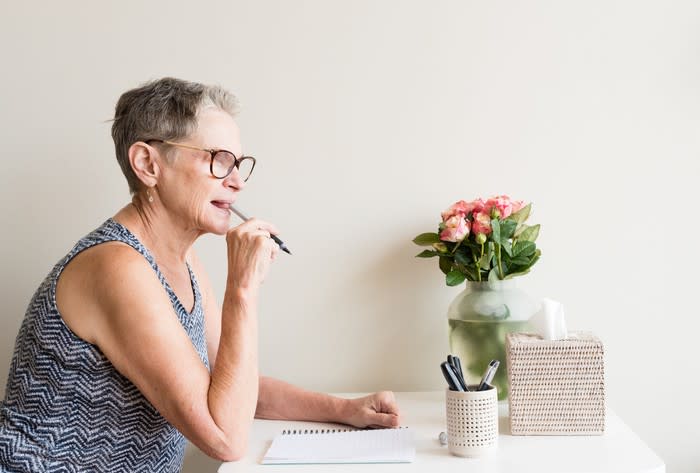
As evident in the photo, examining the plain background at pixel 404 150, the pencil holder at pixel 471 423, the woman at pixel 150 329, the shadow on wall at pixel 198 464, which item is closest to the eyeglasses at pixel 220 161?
the woman at pixel 150 329

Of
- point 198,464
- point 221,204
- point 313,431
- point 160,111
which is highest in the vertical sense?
point 160,111

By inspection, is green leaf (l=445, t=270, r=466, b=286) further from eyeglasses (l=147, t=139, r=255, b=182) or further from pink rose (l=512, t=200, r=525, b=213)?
eyeglasses (l=147, t=139, r=255, b=182)

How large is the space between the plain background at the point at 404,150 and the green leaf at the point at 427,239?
0.28 feet

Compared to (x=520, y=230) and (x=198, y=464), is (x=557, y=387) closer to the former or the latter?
(x=520, y=230)

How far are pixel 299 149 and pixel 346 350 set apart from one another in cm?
50

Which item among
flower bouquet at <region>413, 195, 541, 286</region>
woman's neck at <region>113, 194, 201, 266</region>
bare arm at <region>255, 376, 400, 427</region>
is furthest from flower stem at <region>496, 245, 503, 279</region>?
woman's neck at <region>113, 194, 201, 266</region>

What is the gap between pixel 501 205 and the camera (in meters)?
1.59

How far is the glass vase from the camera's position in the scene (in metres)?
1.56

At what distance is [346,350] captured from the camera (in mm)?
1824

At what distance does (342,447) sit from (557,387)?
41 centimetres

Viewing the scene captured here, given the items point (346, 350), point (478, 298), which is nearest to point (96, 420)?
point (346, 350)

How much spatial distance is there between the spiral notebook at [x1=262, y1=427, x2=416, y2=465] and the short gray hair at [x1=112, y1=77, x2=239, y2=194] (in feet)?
1.84

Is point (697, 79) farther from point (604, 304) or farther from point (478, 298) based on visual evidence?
point (478, 298)

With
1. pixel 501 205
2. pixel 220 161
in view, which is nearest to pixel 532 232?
pixel 501 205
